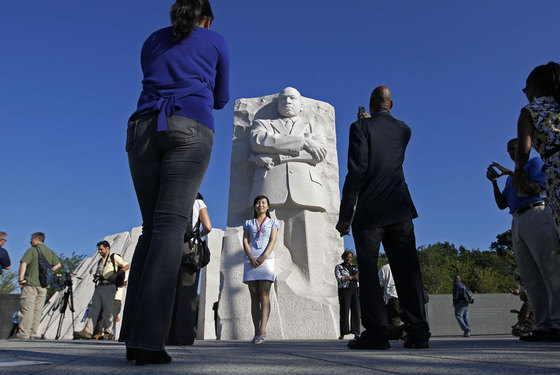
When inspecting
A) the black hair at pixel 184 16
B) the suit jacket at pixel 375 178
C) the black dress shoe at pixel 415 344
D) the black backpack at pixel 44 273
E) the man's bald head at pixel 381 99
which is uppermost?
the man's bald head at pixel 381 99

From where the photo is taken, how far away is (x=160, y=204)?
81.6 inches

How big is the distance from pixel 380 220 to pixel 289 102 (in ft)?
18.4

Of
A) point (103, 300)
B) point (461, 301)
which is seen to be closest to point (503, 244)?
point (461, 301)

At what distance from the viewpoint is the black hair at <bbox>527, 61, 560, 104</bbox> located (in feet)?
9.92

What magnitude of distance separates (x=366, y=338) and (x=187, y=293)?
6.59 feet

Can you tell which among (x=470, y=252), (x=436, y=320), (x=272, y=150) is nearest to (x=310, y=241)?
(x=272, y=150)

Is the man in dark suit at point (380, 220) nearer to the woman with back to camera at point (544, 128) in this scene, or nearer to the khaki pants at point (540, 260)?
the woman with back to camera at point (544, 128)

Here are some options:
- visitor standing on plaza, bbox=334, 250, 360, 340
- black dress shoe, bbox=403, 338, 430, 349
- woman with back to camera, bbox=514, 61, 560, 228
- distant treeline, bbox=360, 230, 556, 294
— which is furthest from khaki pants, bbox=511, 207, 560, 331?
distant treeline, bbox=360, 230, 556, 294

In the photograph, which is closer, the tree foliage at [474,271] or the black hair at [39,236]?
the black hair at [39,236]

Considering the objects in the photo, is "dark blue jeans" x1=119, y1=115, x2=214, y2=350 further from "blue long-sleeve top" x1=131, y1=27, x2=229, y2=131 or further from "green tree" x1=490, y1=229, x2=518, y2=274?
"green tree" x1=490, y1=229, x2=518, y2=274

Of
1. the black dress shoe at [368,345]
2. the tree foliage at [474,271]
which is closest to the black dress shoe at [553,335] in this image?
the black dress shoe at [368,345]

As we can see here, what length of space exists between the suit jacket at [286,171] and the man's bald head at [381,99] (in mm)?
4192

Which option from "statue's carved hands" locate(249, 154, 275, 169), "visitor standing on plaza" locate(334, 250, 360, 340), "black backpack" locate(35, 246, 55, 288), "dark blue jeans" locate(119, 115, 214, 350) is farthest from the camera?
"statue's carved hands" locate(249, 154, 275, 169)

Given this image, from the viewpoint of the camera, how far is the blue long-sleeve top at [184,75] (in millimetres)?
2158
